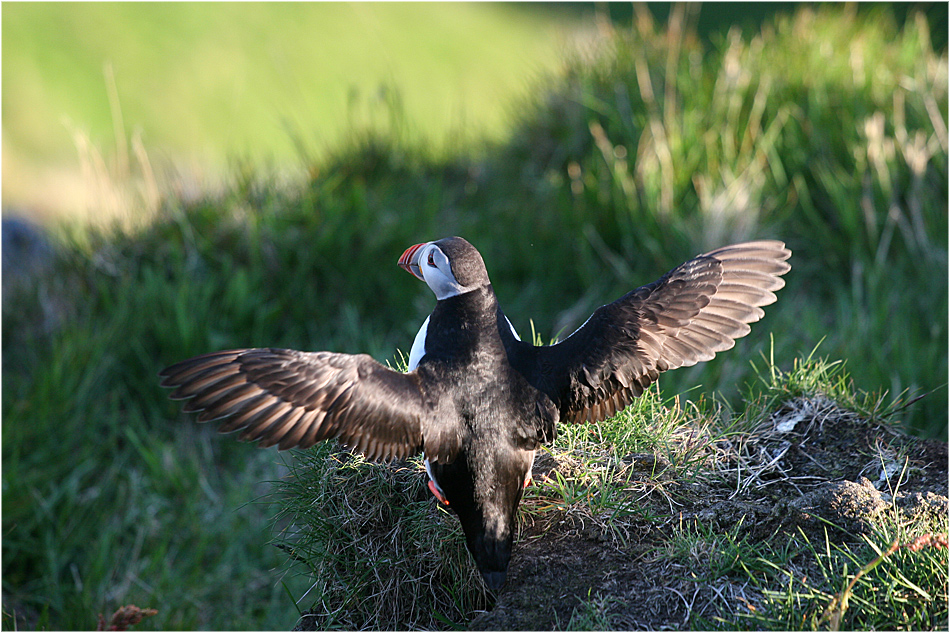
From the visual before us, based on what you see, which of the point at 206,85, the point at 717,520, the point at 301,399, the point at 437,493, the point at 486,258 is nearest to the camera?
the point at 301,399

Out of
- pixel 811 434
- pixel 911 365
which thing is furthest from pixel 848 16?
pixel 811 434

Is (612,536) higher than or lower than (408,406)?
lower

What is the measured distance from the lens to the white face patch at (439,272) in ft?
7.91

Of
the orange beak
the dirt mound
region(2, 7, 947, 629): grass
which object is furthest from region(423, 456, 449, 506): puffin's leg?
region(2, 7, 947, 629): grass

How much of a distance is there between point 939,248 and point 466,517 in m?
→ 3.76

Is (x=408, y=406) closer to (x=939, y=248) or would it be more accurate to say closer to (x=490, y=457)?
(x=490, y=457)

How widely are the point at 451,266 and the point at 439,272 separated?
0.07m

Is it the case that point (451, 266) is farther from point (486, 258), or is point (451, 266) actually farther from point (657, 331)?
point (486, 258)

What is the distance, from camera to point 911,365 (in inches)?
154

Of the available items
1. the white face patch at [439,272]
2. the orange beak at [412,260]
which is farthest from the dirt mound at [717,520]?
the orange beak at [412,260]

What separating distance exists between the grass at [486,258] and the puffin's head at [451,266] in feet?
3.11

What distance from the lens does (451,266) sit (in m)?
2.39

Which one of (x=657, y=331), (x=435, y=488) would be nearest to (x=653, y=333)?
(x=657, y=331)

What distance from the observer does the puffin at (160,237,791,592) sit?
7.11ft
